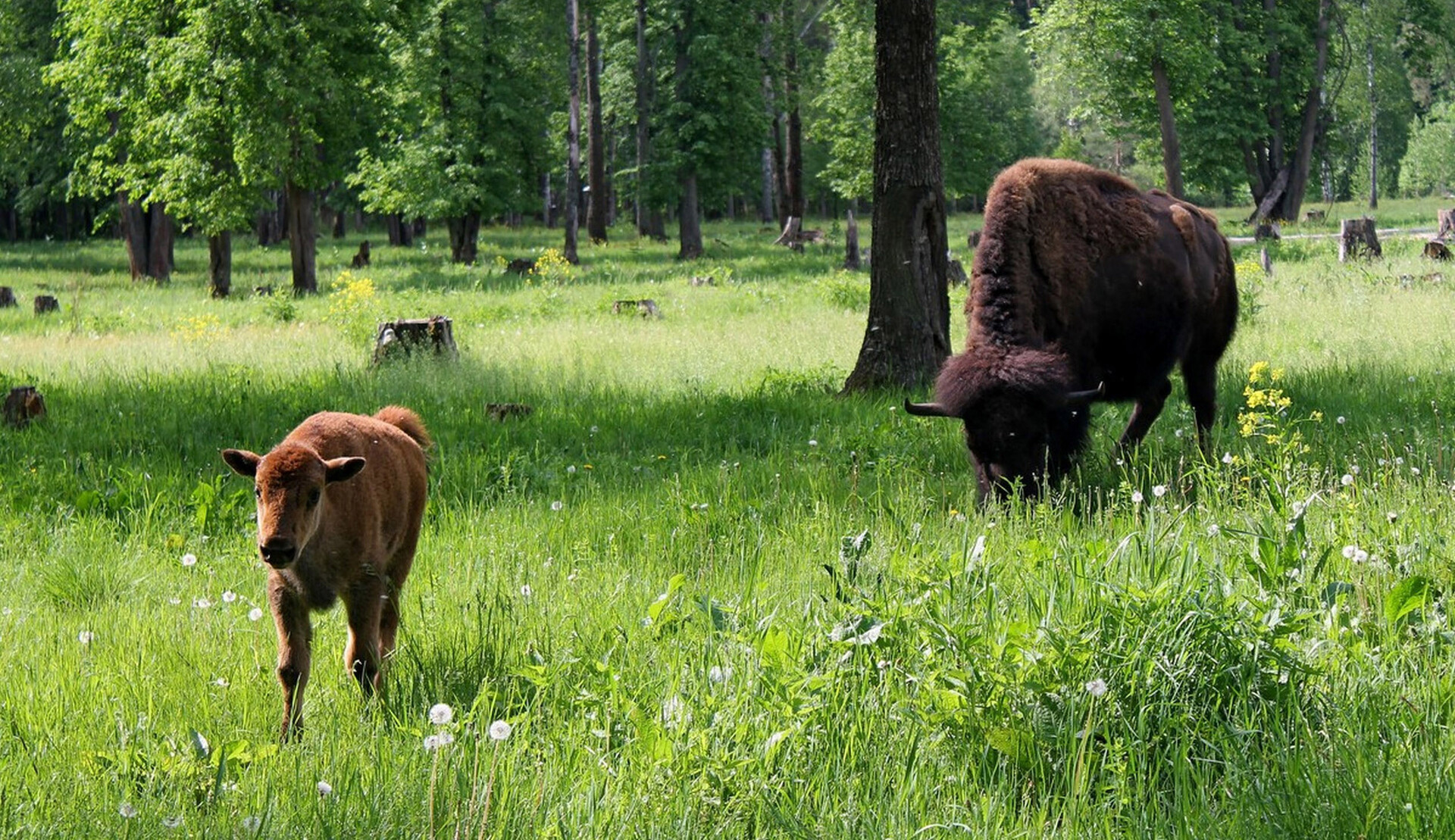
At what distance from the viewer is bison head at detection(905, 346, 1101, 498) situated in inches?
276

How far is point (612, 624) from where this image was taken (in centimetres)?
488

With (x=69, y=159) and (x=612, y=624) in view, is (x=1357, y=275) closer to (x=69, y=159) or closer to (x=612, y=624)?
(x=612, y=624)

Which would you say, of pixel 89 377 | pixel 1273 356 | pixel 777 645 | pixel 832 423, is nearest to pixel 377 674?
pixel 777 645

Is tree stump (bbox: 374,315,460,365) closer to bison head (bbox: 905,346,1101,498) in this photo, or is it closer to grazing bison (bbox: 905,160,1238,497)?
grazing bison (bbox: 905,160,1238,497)

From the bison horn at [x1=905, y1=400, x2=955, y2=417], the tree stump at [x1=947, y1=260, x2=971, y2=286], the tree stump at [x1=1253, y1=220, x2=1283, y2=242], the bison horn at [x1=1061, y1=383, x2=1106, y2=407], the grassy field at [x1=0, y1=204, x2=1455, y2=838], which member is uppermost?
the tree stump at [x1=1253, y1=220, x2=1283, y2=242]

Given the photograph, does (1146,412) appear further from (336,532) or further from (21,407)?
(21,407)

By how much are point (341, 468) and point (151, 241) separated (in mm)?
33617

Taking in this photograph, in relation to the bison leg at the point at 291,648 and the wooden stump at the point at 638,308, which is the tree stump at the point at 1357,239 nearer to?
the wooden stump at the point at 638,308

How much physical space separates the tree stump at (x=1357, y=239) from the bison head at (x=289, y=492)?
25.1 m

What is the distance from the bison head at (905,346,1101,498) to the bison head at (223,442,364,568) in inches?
143

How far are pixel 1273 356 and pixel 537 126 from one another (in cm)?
3023

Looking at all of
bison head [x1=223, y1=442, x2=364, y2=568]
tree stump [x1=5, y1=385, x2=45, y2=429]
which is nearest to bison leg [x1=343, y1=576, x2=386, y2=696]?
bison head [x1=223, y1=442, x2=364, y2=568]

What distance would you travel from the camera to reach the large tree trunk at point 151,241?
1340 inches

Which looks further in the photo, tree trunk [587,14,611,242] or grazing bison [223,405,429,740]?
tree trunk [587,14,611,242]
